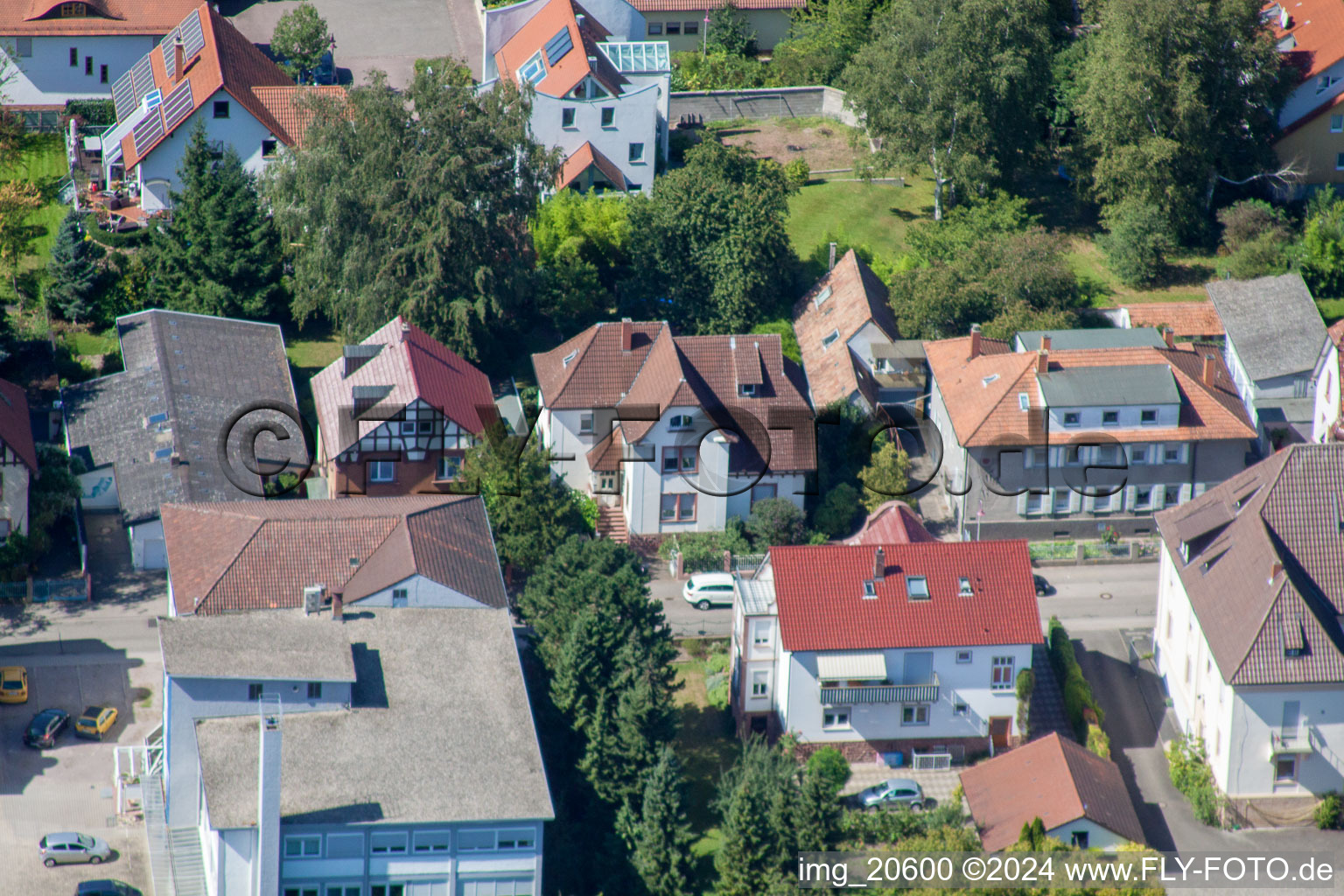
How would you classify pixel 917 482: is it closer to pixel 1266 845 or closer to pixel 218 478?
pixel 1266 845

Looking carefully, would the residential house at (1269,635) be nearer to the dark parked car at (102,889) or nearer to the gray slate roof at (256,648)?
the gray slate roof at (256,648)

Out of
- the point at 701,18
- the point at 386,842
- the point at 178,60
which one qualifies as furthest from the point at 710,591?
the point at 701,18

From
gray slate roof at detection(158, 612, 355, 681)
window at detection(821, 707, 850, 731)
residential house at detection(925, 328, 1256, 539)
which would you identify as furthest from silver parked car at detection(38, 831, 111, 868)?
residential house at detection(925, 328, 1256, 539)

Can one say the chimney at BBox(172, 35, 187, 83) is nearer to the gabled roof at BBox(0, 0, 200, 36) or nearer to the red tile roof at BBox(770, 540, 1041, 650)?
the gabled roof at BBox(0, 0, 200, 36)

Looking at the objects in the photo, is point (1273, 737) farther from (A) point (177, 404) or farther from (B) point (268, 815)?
(A) point (177, 404)

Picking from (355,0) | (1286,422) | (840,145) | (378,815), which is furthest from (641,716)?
(355,0)
